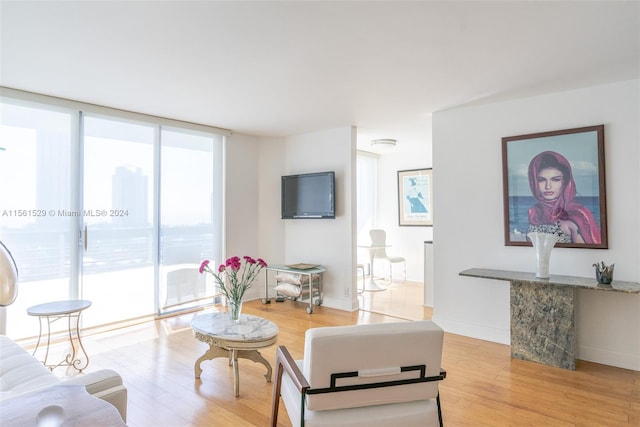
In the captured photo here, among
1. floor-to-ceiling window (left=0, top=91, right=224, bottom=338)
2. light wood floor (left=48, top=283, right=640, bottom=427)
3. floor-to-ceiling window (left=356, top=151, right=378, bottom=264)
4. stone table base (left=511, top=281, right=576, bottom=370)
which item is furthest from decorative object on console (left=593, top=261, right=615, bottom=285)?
floor-to-ceiling window (left=0, top=91, right=224, bottom=338)

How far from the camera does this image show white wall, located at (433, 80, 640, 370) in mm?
3146

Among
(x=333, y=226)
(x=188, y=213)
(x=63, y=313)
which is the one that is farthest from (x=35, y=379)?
(x=333, y=226)

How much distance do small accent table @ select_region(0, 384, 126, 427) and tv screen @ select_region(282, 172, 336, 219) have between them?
4.06 m

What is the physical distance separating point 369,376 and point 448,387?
151cm

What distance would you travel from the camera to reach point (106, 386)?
1622 mm

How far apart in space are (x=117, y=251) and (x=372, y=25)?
3805 mm

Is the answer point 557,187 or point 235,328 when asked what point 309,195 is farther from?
point 557,187

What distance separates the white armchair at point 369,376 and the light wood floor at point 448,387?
79 cm

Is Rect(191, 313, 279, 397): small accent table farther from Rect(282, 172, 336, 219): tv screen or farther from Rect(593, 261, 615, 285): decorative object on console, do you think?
Rect(593, 261, 615, 285): decorative object on console

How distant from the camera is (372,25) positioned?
228cm

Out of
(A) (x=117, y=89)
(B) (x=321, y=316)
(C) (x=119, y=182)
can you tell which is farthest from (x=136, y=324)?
(A) (x=117, y=89)

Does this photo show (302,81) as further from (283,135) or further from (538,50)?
(283,135)

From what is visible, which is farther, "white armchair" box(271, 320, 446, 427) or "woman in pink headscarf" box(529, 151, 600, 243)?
"woman in pink headscarf" box(529, 151, 600, 243)

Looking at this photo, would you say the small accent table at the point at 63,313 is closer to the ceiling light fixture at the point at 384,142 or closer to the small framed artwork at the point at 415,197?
the ceiling light fixture at the point at 384,142
